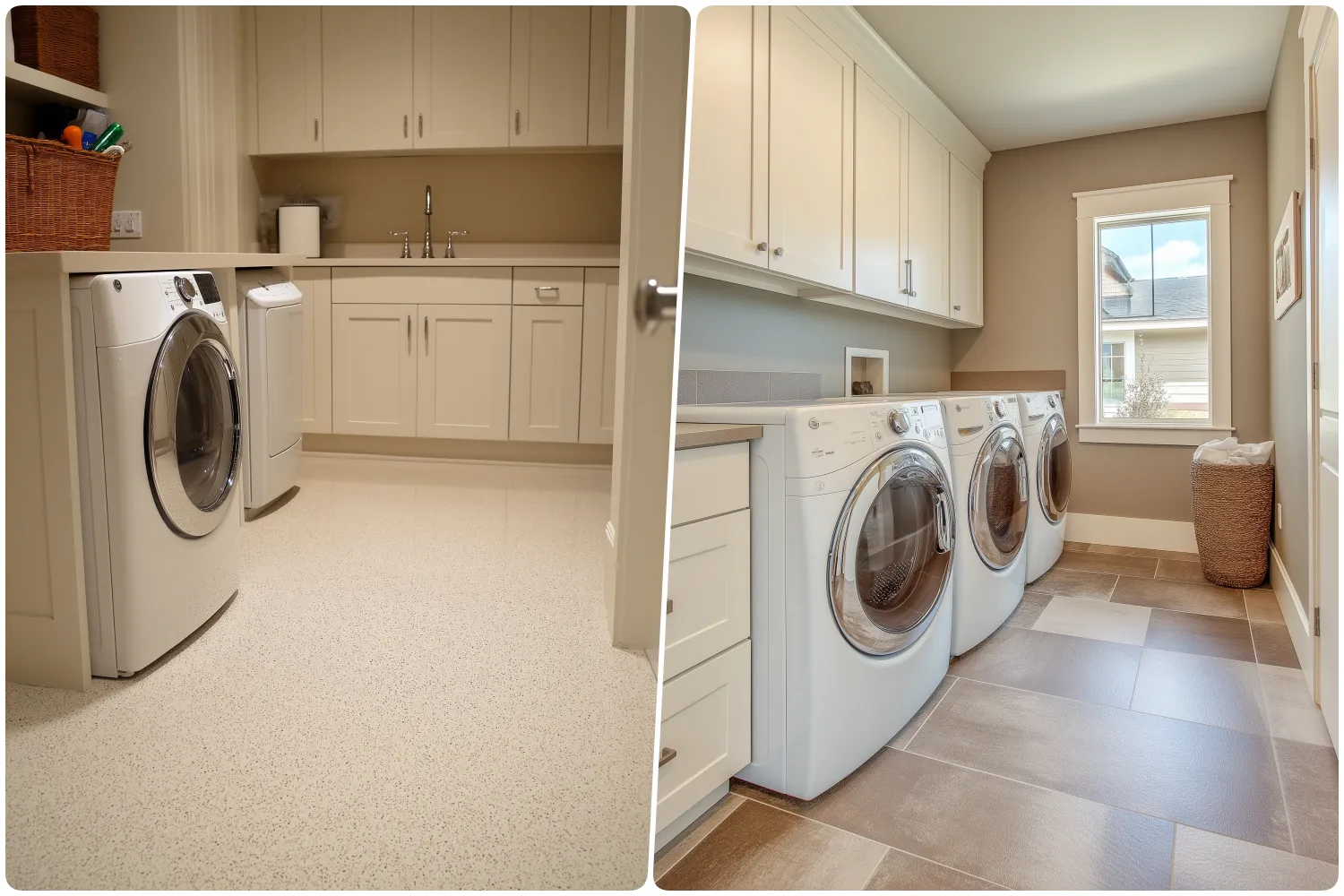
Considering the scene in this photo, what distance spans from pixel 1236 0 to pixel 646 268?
947 mm

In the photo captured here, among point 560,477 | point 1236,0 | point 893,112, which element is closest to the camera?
point 1236,0

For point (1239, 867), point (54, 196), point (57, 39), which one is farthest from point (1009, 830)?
point (57, 39)

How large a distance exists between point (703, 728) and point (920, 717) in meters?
0.52

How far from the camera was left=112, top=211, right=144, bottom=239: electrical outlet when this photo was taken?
→ 3232 mm

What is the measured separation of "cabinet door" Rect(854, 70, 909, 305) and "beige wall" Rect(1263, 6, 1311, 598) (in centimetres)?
98

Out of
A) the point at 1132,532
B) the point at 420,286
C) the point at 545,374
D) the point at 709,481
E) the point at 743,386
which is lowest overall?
the point at 1132,532

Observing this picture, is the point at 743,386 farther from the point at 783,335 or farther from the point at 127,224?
the point at 127,224

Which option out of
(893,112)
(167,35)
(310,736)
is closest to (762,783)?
(310,736)

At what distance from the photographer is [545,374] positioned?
365cm

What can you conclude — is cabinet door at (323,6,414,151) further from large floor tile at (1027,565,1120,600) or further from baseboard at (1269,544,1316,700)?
baseboard at (1269,544,1316,700)

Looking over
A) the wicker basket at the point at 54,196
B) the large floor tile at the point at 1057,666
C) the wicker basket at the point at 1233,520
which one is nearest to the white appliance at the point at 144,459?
the wicker basket at the point at 54,196

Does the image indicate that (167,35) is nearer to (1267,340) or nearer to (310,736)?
(310,736)

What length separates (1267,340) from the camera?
2.22m

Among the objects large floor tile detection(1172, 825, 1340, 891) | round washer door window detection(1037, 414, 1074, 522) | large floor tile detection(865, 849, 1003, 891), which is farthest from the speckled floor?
round washer door window detection(1037, 414, 1074, 522)
